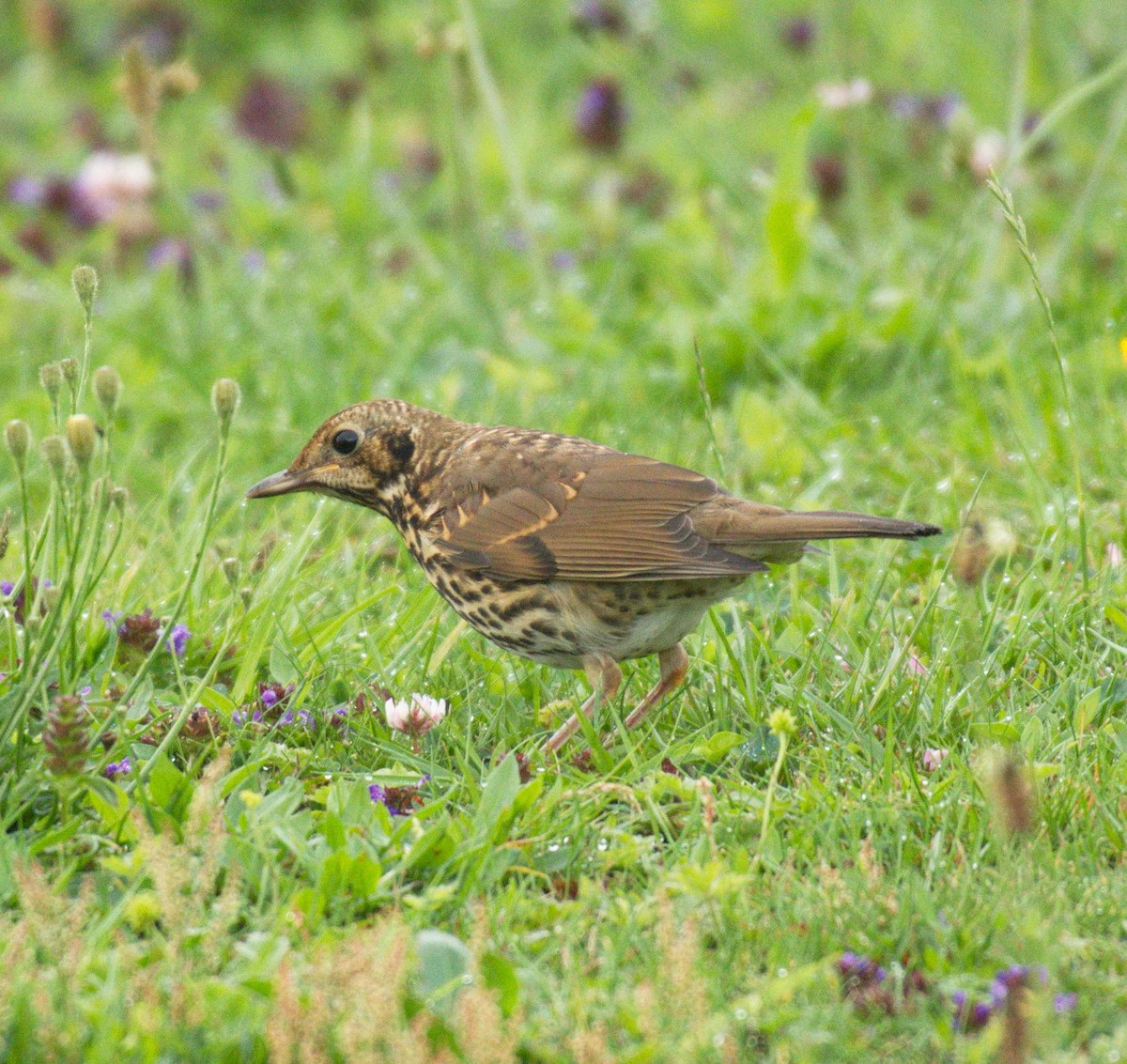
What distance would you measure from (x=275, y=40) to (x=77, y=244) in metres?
3.56

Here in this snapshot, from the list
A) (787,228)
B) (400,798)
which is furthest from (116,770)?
(787,228)

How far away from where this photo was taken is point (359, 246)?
838 centimetres

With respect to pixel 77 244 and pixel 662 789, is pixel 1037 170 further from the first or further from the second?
pixel 662 789

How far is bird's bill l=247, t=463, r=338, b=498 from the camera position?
4602 millimetres

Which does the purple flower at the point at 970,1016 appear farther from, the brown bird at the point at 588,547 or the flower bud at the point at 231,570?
the flower bud at the point at 231,570

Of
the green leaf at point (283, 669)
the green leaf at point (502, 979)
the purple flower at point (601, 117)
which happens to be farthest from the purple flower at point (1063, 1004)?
the purple flower at point (601, 117)

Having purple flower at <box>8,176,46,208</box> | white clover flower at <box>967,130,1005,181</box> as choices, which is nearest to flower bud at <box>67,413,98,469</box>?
white clover flower at <box>967,130,1005,181</box>

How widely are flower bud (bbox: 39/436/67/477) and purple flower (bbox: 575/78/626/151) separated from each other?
660 cm

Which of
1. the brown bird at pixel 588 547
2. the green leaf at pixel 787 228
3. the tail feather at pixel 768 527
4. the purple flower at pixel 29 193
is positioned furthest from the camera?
the purple flower at pixel 29 193

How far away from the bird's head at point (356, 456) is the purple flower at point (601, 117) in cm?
489

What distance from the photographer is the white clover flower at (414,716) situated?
3881 millimetres

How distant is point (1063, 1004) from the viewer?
2.83 metres

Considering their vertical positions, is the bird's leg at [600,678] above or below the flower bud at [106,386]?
below

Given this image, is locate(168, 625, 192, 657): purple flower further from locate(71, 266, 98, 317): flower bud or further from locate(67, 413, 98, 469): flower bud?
locate(67, 413, 98, 469): flower bud
